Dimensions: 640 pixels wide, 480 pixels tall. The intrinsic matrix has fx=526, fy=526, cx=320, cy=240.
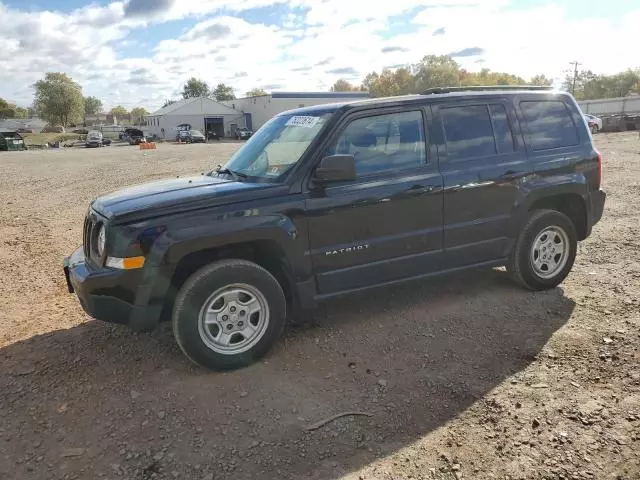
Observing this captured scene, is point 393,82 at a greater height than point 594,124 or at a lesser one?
greater

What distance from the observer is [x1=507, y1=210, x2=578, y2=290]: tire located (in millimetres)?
5066

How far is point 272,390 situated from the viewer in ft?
12.0

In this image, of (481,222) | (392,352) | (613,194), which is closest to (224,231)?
(392,352)

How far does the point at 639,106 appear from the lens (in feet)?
160

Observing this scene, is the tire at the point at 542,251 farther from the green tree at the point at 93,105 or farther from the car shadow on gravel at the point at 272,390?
the green tree at the point at 93,105

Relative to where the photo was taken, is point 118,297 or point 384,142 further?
point 384,142

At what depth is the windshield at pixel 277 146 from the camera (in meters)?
4.27

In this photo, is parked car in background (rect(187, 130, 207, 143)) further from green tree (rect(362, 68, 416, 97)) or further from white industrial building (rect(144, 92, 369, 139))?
green tree (rect(362, 68, 416, 97))

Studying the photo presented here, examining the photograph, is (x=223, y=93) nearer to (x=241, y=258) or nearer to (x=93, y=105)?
(x=93, y=105)

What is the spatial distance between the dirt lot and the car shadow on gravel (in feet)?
0.04

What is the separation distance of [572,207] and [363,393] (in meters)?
Result: 3.26

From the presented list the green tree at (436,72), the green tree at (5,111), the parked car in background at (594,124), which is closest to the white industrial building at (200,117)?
the green tree at (436,72)

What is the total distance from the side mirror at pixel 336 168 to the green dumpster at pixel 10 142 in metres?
50.6

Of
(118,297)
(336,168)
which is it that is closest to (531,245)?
(336,168)
